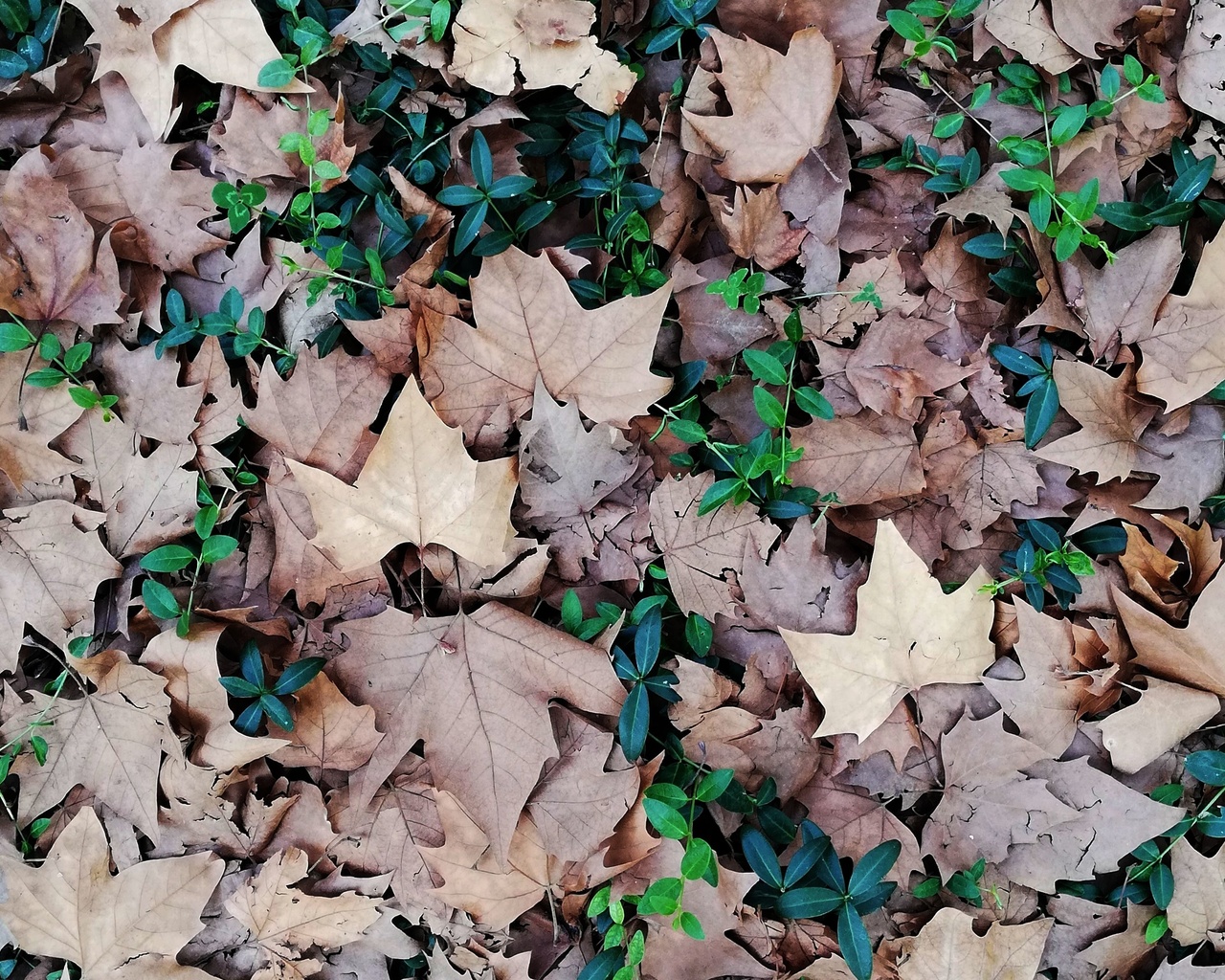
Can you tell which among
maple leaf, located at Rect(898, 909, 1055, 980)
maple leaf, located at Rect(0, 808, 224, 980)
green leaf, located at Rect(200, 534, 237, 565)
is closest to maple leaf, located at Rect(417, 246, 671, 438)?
green leaf, located at Rect(200, 534, 237, 565)

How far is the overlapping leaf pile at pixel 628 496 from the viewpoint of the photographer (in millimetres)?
1926

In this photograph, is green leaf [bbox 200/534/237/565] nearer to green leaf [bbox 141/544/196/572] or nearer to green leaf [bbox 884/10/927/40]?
green leaf [bbox 141/544/196/572]

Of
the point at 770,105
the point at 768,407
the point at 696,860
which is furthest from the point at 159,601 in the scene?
the point at 770,105

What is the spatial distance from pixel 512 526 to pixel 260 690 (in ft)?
2.30

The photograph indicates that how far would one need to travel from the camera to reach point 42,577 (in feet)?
6.63

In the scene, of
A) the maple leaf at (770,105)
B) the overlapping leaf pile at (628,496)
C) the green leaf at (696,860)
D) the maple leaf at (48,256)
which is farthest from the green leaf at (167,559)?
the maple leaf at (770,105)

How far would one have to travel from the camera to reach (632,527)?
2004mm

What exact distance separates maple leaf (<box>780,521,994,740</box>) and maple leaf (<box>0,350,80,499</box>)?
1792 mm

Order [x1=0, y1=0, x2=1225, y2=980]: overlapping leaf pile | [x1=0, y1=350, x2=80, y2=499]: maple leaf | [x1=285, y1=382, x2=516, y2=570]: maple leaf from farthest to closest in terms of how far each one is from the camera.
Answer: [x1=0, y1=350, x2=80, y2=499]: maple leaf, [x1=0, y1=0, x2=1225, y2=980]: overlapping leaf pile, [x1=285, y1=382, x2=516, y2=570]: maple leaf

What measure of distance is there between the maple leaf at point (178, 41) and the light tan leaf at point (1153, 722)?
7.88ft

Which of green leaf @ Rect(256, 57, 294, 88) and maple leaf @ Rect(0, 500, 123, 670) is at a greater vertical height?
green leaf @ Rect(256, 57, 294, 88)

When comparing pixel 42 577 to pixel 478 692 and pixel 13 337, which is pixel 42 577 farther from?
pixel 478 692

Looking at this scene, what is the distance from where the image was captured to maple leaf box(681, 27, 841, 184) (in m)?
1.92

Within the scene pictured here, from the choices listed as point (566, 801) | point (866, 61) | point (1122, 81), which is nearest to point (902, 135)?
point (866, 61)
